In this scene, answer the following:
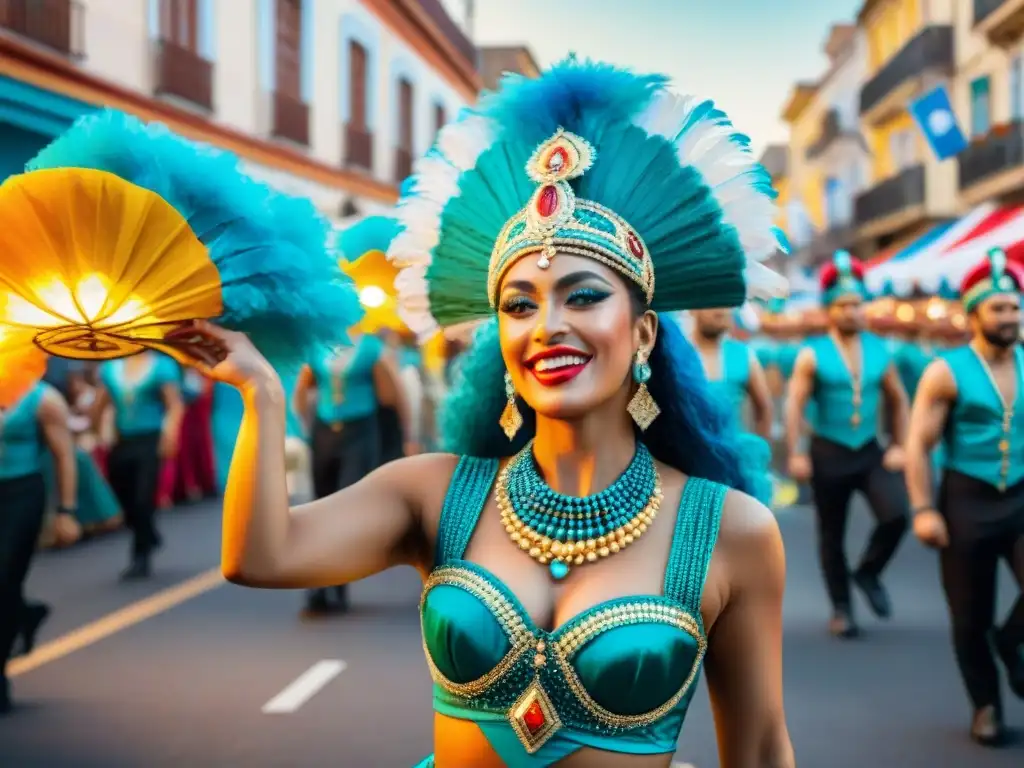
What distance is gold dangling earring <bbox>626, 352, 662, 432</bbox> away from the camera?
2541 mm

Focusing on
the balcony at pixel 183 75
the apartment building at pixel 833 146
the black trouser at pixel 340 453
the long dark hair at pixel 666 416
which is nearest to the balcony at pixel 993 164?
the apartment building at pixel 833 146

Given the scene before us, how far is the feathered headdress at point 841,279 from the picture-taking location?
7.75m

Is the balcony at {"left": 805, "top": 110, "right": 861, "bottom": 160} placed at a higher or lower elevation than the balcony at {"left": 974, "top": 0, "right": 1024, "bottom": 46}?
higher

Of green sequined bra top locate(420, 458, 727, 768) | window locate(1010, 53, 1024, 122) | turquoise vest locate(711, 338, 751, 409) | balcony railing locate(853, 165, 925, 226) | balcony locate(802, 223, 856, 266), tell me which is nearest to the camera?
green sequined bra top locate(420, 458, 727, 768)

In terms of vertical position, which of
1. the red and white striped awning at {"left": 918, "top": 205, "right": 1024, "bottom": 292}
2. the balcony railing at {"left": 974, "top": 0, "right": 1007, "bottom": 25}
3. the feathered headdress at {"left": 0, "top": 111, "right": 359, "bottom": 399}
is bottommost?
the feathered headdress at {"left": 0, "top": 111, "right": 359, "bottom": 399}

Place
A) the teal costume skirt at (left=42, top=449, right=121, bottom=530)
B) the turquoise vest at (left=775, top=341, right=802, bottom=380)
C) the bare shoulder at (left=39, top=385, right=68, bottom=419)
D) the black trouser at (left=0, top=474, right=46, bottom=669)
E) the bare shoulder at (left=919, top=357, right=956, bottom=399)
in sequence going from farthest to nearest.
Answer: the turquoise vest at (left=775, top=341, right=802, bottom=380)
the teal costume skirt at (left=42, top=449, right=121, bottom=530)
the bare shoulder at (left=39, top=385, right=68, bottom=419)
the black trouser at (left=0, top=474, right=46, bottom=669)
the bare shoulder at (left=919, top=357, right=956, bottom=399)

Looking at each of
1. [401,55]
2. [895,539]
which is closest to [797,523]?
[895,539]

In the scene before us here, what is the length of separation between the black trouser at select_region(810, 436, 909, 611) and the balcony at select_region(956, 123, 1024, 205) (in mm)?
18133

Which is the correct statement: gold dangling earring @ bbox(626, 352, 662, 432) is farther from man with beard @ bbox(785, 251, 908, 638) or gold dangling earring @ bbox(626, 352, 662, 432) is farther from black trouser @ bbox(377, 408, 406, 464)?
black trouser @ bbox(377, 408, 406, 464)

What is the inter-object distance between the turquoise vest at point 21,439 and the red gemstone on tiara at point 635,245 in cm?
427

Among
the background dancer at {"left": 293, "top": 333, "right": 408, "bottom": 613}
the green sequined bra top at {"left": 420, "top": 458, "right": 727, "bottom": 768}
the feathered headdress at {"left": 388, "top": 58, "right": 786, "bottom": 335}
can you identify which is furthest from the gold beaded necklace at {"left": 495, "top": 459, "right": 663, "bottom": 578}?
the background dancer at {"left": 293, "top": 333, "right": 408, "bottom": 613}

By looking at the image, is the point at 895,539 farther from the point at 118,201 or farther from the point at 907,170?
the point at 907,170

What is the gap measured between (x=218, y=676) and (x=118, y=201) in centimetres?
481

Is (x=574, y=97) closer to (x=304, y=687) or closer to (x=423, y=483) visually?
(x=423, y=483)
